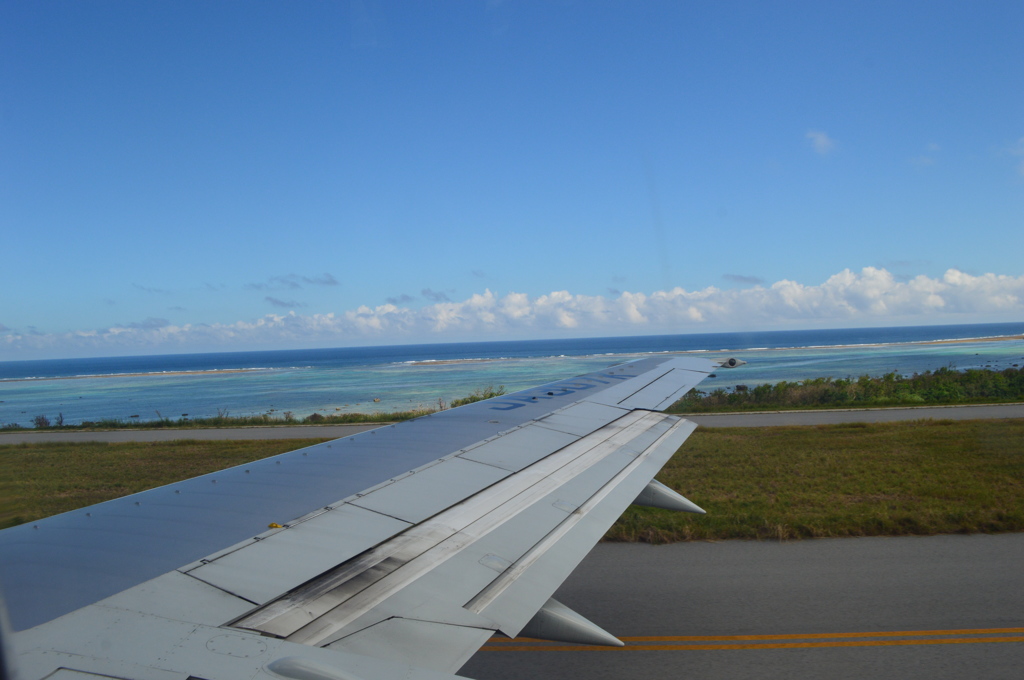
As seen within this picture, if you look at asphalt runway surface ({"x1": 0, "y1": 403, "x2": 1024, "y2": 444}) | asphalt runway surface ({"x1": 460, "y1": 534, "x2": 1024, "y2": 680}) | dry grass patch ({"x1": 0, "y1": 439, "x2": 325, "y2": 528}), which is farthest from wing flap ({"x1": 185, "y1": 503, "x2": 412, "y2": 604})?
asphalt runway surface ({"x1": 0, "y1": 403, "x2": 1024, "y2": 444})

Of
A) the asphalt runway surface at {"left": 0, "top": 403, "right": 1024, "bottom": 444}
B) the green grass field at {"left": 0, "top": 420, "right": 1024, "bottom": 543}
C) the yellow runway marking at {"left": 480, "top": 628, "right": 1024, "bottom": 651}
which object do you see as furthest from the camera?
the asphalt runway surface at {"left": 0, "top": 403, "right": 1024, "bottom": 444}

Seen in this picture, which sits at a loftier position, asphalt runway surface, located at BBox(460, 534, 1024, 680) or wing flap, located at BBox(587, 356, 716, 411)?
wing flap, located at BBox(587, 356, 716, 411)

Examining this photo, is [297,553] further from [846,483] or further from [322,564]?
[846,483]

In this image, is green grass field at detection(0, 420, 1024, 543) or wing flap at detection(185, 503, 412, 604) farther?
green grass field at detection(0, 420, 1024, 543)

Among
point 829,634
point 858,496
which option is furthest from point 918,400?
point 829,634

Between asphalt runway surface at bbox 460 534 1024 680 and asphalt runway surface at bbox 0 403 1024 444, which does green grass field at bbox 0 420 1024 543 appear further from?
Answer: asphalt runway surface at bbox 0 403 1024 444

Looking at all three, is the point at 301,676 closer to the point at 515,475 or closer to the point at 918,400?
the point at 515,475

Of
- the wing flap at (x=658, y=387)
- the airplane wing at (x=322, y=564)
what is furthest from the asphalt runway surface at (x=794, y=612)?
the wing flap at (x=658, y=387)
